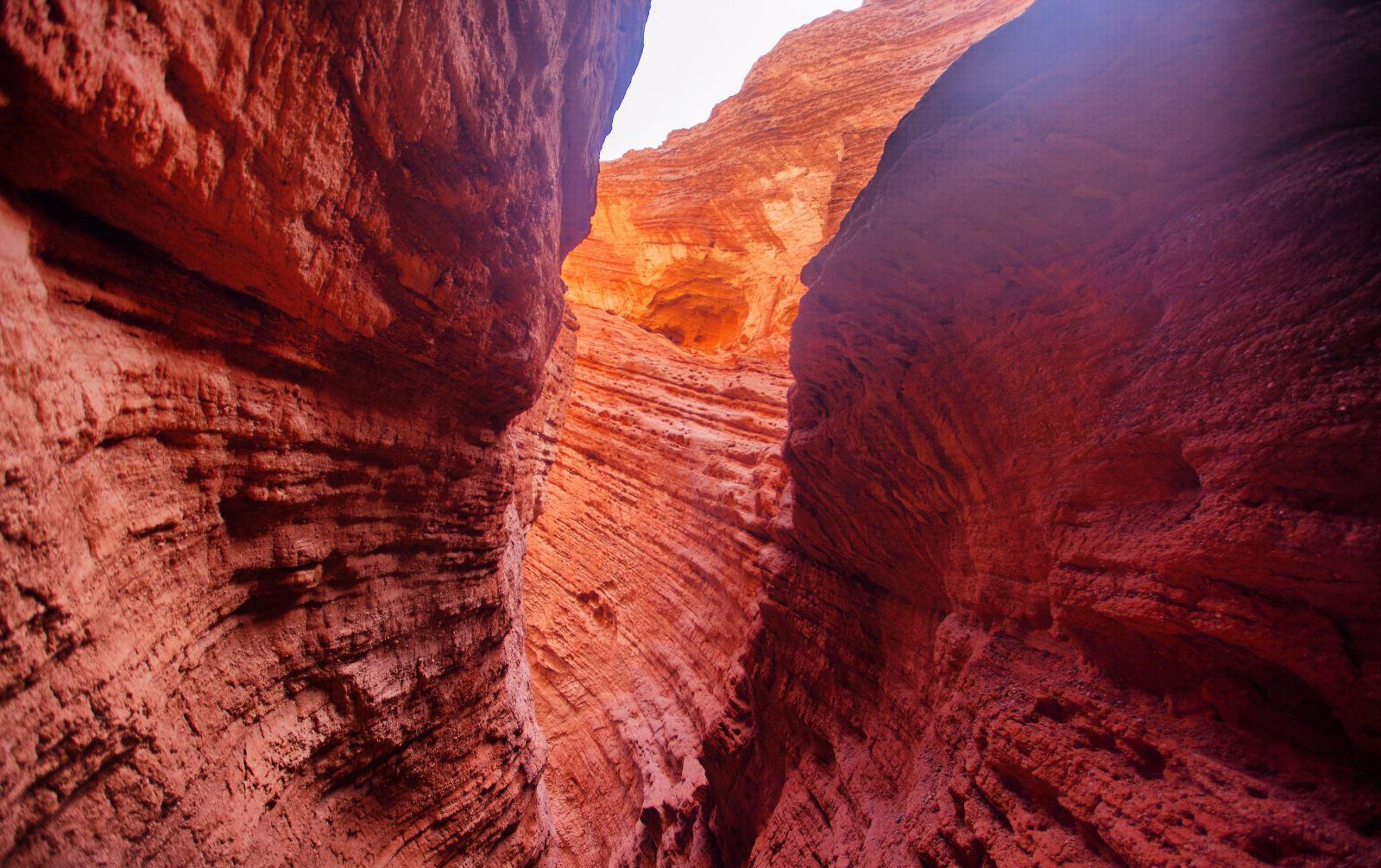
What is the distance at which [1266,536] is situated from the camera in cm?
199

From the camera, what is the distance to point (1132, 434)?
2.56 meters

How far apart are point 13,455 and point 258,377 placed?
1.17 meters

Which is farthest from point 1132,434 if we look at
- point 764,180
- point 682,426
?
point 764,180

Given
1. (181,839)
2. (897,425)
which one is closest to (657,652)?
(897,425)

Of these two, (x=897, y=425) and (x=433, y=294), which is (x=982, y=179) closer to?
(x=897, y=425)

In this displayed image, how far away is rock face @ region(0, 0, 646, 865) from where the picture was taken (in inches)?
61.3

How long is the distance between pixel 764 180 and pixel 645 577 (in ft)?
43.4

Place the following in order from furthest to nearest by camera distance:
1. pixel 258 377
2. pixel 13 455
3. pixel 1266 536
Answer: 1. pixel 258 377
2. pixel 1266 536
3. pixel 13 455

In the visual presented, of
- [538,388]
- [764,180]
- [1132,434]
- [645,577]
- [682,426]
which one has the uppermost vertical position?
[764,180]

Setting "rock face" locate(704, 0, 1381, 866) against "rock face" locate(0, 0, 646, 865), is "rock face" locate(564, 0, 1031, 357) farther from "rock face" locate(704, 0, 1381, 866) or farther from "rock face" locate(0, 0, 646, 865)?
"rock face" locate(0, 0, 646, 865)

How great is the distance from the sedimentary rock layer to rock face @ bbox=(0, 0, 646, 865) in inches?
157

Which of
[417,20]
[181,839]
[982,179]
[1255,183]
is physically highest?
[982,179]

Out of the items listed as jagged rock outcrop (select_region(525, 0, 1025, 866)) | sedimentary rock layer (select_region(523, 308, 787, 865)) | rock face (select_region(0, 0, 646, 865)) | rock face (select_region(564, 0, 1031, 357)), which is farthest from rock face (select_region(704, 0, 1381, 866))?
rock face (select_region(564, 0, 1031, 357))

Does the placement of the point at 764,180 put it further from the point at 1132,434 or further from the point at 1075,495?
the point at 1132,434
